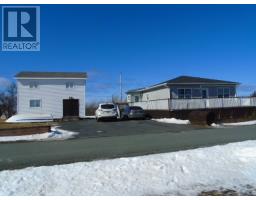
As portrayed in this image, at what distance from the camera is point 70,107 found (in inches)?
1487

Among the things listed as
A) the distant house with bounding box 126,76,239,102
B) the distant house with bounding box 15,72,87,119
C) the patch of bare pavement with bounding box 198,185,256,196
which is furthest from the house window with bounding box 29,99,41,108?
the patch of bare pavement with bounding box 198,185,256,196

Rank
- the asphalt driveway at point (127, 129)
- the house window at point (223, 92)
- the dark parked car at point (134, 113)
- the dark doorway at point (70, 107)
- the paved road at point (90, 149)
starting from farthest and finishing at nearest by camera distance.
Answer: the dark doorway at point (70, 107)
the house window at point (223, 92)
the dark parked car at point (134, 113)
the asphalt driveway at point (127, 129)
the paved road at point (90, 149)

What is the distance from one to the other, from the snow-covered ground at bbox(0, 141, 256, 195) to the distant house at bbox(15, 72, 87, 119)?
95.4 feet

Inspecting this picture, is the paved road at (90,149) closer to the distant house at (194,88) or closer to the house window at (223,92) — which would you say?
the distant house at (194,88)

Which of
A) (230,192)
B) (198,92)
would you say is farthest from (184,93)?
(230,192)

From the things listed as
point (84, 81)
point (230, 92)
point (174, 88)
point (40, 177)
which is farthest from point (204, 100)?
point (40, 177)

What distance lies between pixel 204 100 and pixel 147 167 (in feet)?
73.5

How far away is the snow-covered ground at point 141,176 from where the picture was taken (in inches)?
268

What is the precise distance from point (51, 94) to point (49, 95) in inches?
9.5

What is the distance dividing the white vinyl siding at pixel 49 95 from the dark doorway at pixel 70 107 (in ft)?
1.15

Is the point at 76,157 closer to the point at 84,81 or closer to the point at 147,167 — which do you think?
the point at 147,167

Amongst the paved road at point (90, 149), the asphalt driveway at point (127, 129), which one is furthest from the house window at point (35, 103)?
the paved road at point (90, 149)

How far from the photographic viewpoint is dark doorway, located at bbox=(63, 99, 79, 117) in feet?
123

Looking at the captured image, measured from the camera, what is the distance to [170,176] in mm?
7672
